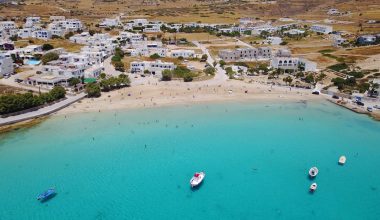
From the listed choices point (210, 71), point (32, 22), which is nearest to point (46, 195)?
point (210, 71)

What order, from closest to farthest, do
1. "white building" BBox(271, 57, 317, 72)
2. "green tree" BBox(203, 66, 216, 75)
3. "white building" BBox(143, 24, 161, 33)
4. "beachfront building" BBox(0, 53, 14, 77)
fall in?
"beachfront building" BBox(0, 53, 14, 77) < "green tree" BBox(203, 66, 216, 75) < "white building" BBox(271, 57, 317, 72) < "white building" BBox(143, 24, 161, 33)

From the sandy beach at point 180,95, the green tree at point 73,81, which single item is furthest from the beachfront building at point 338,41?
the green tree at point 73,81

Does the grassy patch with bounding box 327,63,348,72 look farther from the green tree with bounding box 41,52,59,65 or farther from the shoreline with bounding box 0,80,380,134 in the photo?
the green tree with bounding box 41,52,59,65

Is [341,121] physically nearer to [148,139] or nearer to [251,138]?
[251,138]

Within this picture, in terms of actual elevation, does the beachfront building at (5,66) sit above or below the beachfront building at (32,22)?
below

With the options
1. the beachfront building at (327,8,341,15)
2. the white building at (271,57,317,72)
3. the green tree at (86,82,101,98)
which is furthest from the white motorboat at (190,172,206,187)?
the beachfront building at (327,8,341,15)

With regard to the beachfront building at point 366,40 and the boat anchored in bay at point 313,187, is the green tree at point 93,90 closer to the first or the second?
the boat anchored in bay at point 313,187

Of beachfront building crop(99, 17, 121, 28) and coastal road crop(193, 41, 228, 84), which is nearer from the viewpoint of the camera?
coastal road crop(193, 41, 228, 84)
